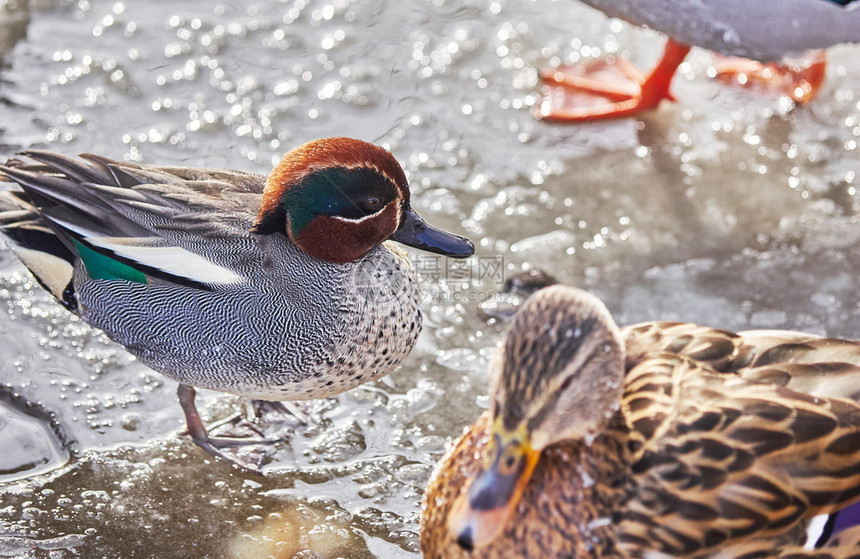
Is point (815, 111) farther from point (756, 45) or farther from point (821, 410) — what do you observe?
point (821, 410)

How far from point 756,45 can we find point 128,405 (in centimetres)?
329

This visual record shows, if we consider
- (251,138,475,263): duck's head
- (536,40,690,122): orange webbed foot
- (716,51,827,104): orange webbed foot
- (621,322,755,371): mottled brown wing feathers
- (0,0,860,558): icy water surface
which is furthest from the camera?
(716,51,827,104): orange webbed foot

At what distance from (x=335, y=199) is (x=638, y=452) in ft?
4.11

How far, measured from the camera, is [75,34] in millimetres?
4938

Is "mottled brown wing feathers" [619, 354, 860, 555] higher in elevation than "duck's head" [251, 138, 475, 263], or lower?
lower

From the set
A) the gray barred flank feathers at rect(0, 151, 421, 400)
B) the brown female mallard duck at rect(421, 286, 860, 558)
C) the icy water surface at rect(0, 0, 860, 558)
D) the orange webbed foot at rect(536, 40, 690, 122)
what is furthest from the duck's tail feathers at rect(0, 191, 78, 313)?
the orange webbed foot at rect(536, 40, 690, 122)

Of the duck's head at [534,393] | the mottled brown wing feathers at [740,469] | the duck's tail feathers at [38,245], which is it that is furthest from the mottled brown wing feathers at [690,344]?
the duck's tail feathers at [38,245]

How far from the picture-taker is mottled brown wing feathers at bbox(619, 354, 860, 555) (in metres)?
2.22

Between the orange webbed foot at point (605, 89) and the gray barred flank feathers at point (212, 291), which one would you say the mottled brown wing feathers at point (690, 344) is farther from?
the orange webbed foot at point (605, 89)

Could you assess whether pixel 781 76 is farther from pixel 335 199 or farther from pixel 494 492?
pixel 494 492

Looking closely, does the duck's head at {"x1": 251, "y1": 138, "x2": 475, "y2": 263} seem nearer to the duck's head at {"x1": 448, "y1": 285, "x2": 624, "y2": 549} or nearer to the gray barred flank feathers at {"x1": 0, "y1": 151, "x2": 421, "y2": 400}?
the gray barred flank feathers at {"x1": 0, "y1": 151, "x2": 421, "y2": 400}

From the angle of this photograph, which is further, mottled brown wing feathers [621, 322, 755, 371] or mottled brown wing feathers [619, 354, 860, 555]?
mottled brown wing feathers [621, 322, 755, 371]

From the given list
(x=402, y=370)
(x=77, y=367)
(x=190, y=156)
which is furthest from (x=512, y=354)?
(x=190, y=156)

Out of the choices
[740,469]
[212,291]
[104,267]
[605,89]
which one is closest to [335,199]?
[212,291]
